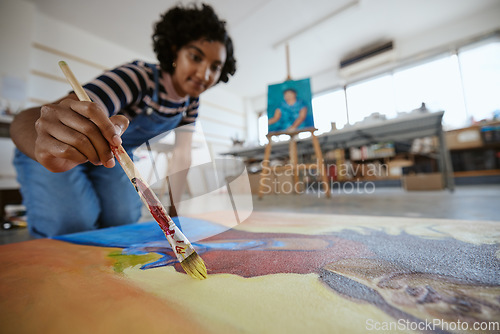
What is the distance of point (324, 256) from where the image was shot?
41 cm

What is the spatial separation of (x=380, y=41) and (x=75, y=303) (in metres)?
4.51

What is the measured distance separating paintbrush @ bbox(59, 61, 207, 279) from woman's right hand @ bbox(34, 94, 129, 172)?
0.05 ft

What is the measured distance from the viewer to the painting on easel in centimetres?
186

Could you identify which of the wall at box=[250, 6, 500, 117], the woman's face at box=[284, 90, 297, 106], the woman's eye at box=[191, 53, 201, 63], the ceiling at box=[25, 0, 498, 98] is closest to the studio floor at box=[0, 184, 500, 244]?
the woman's eye at box=[191, 53, 201, 63]

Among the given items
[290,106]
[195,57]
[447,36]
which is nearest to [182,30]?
[195,57]

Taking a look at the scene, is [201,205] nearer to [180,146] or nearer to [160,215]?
[180,146]

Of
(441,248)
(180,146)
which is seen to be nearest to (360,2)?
(180,146)

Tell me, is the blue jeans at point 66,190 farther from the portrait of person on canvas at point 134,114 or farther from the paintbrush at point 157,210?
the paintbrush at point 157,210

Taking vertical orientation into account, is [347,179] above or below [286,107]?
below

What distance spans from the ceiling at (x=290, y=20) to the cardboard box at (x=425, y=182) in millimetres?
2190

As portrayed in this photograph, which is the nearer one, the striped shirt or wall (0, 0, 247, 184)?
the striped shirt

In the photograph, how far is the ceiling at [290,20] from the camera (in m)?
2.74

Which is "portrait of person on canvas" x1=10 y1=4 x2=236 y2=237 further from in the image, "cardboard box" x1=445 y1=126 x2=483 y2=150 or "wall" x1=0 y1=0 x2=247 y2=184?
"cardboard box" x1=445 y1=126 x2=483 y2=150

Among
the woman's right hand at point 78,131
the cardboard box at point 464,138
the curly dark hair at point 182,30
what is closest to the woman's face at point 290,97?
the curly dark hair at point 182,30
